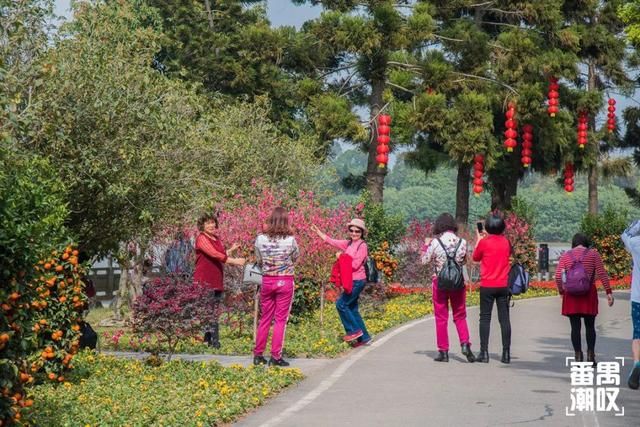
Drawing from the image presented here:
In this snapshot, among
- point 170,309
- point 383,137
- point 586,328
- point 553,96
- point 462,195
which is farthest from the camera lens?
point 462,195

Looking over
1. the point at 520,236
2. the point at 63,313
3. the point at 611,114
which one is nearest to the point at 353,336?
the point at 63,313

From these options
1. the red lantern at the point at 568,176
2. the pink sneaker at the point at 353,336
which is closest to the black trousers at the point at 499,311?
the pink sneaker at the point at 353,336

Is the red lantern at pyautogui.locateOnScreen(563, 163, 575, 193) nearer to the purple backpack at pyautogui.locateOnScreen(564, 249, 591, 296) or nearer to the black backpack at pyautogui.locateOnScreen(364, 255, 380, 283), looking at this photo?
the black backpack at pyautogui.locateOnScreen(364, 255, 380, 283)

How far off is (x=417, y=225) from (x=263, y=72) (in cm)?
1129

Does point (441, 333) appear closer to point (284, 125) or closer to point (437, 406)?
point (437, 406)

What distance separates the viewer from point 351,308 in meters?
16.6

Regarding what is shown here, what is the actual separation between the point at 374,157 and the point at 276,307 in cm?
2466

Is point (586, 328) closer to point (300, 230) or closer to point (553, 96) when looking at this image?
point (300, 230)

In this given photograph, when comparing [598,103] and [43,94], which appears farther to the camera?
[598,103]

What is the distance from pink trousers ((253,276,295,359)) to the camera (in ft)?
45.8

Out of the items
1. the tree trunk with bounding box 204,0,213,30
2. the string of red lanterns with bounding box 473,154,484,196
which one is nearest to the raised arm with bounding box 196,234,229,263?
the string of red lanterns with bounding box 473,154,484,196

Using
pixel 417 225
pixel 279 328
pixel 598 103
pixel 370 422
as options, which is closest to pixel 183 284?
pixel 279 328

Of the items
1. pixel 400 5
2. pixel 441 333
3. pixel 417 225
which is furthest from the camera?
pixel 400 5

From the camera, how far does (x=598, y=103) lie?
44.4 meters
